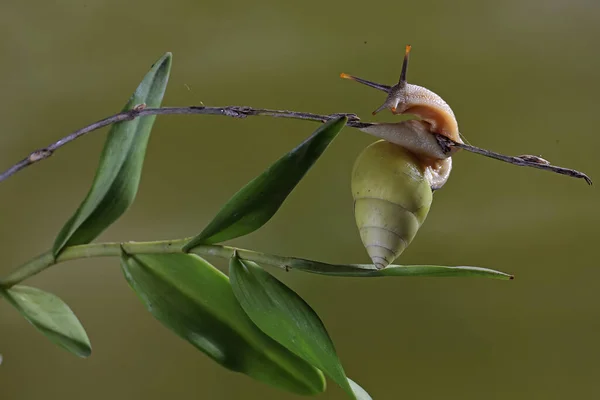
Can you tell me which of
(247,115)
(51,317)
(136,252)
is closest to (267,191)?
(247,115)

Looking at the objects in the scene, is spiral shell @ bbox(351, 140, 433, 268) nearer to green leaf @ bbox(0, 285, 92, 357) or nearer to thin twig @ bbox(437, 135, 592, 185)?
thin twig @ bbox(437, 135, 592, 185)

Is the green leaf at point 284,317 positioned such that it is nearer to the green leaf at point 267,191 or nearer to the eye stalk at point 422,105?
the green leaf at point 267,191

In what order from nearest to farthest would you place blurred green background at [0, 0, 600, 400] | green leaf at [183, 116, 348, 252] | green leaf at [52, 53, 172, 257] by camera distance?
green leaf at [183, 116, 348, 252] → green leaf at [52, 53, 172, 257] → blurred green background at [0, 0, 600, 400]

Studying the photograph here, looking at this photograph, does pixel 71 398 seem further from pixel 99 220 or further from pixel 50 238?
pixel 99 220

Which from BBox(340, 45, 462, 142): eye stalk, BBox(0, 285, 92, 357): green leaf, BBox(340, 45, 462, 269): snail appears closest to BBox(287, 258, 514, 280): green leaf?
BBox(340, 45, 462, 269): snail

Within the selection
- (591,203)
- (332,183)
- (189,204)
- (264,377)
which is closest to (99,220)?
(264,377)

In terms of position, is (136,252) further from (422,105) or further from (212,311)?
(422,105)
